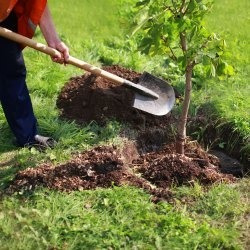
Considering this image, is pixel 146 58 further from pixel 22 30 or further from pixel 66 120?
pixel 22 30

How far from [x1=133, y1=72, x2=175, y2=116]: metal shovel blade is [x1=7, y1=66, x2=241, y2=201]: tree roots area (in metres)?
0.15

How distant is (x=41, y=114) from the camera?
472 cm

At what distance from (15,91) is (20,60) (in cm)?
27

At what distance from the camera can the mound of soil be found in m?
4.54

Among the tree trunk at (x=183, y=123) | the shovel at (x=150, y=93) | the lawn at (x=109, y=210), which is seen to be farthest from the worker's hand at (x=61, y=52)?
the tree trunk at (x=183, y=123)

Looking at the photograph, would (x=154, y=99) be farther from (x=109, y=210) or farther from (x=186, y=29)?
(x=109, y=210)

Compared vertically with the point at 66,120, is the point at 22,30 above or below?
above

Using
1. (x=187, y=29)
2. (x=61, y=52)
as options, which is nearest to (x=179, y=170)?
(x=187, y=29)

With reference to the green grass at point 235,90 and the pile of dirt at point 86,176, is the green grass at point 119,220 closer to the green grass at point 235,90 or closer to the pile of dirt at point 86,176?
the pile of dirt at point 86,176

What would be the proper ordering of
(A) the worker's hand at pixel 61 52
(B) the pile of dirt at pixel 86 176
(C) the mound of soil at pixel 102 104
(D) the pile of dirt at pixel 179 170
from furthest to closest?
(C) the mound of soil at pixel 102 104 → (A) the worker's hand at pixel 61 52 → (D) the pile of dirt at pixel 179 170 → (B) the pile of dirt at pixel 86 176

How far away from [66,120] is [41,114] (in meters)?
0.27

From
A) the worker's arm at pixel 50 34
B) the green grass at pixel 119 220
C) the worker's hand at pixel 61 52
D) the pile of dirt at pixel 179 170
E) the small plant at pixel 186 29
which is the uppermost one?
the small plant at pixel 186 29

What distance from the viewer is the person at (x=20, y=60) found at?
12.6ft

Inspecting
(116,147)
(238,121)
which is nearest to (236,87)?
(238,121)
